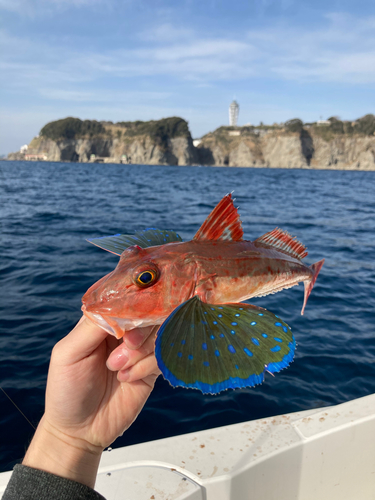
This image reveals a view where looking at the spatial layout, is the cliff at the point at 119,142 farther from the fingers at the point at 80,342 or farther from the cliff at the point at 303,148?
the fingers at the point at 80,342

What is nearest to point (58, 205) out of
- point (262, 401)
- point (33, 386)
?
point (33, 386)

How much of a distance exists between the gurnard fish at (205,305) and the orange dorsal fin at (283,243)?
0.22 m

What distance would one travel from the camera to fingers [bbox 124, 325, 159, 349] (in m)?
2.01

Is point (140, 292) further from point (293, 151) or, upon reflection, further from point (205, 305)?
point (293, 151)

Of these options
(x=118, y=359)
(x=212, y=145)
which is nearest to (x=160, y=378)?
(x=118, y=359)

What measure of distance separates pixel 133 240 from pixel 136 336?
0.81 m

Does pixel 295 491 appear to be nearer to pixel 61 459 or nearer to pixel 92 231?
pixel 61 459

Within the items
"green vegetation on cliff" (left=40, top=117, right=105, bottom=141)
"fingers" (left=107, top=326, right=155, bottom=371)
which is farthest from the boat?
"green vegetation on cliff" (left=40, top=117, right=105, bottom=141)

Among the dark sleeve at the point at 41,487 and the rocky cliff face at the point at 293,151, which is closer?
the dark sleeve at the point at 41,487

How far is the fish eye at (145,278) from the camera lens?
1.93 metres

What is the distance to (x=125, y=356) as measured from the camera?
81.9 inches

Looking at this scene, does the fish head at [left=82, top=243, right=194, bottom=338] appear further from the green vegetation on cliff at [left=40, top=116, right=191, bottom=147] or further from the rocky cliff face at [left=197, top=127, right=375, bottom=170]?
the green vegetation on cliff at [left=40, top=116, right=191, bottom=147]

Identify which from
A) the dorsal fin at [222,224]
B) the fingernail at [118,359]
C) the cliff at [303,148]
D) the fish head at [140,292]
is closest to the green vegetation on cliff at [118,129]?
the cliff at [303,148]

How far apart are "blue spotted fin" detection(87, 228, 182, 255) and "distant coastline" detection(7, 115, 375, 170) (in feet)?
490
